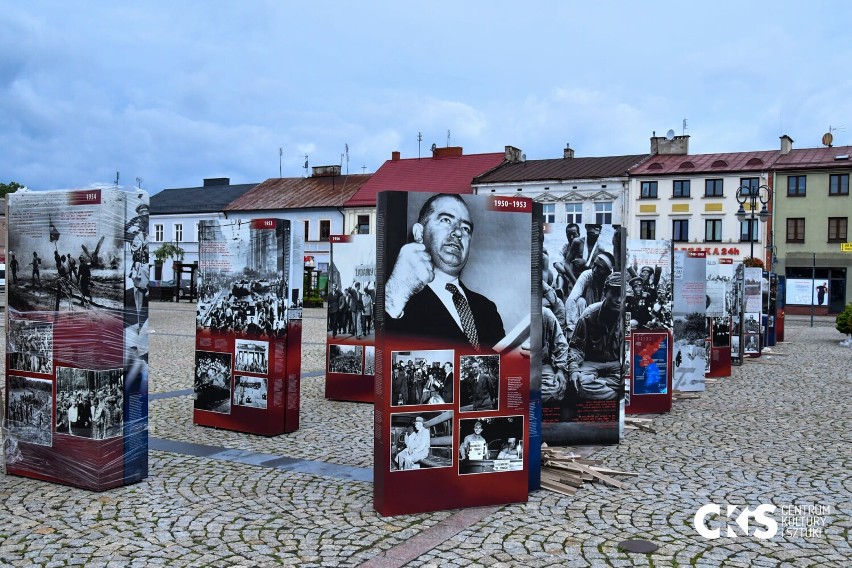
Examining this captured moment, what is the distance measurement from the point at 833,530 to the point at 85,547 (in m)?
5.14

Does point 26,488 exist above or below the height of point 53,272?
below

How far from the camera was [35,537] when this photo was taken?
17.4ft

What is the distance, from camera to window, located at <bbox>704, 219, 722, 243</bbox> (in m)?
45.8

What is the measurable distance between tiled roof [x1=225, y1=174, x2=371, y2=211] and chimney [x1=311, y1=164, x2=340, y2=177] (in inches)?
14.7

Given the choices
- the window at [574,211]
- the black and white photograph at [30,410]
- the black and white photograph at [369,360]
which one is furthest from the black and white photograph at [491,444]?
the window at [574,211]

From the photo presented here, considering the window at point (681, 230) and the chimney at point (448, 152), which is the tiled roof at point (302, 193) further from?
the window at point (681, 230)

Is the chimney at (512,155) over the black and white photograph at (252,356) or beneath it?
over

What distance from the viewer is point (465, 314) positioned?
6004 mm

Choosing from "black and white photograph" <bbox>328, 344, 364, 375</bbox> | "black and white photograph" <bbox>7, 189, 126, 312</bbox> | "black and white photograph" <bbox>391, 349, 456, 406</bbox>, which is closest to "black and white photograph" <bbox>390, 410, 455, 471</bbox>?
"black and white photograph" <bbox>391, 349, 456, 406</bbox>

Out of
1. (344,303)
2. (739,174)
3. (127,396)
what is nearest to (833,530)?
(127,396)

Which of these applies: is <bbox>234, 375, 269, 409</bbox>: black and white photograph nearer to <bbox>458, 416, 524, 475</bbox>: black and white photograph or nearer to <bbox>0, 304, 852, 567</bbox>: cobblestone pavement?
<bbox>0, 304, 852, 567</bbox>: cobblestone pavement

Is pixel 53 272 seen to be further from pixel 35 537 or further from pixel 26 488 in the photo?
pixel 35 537

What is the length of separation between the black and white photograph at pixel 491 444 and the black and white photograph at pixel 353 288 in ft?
19.2

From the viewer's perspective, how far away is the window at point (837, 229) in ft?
144
